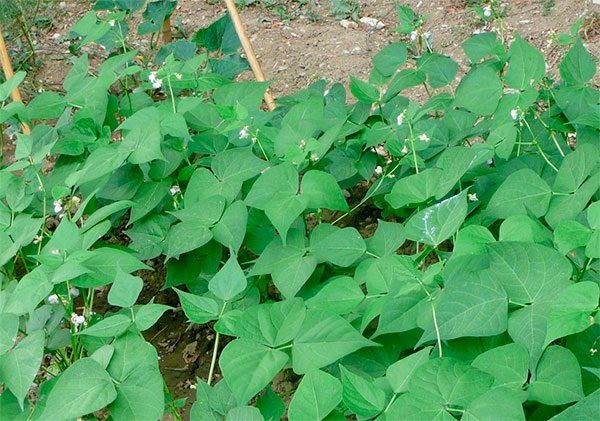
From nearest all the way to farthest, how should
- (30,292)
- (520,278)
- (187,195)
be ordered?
(520,278), (30,292), (187,195)

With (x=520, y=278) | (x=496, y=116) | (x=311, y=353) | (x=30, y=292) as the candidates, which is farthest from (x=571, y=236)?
(x=30, y=292)

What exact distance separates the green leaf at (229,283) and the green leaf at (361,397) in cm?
31

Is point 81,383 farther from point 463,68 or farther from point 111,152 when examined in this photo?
point 463,68

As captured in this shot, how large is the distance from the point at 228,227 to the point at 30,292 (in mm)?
395

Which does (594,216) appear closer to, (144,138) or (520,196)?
(520,196)

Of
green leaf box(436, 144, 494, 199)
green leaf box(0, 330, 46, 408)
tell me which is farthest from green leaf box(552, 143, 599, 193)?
green leaf box(0, 330, 46, 408)

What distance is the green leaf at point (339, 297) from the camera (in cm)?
147

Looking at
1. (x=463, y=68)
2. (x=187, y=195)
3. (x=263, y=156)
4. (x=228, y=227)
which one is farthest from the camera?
(x=463, y=68)

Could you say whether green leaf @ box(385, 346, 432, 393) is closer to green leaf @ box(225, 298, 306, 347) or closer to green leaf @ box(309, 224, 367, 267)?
green leaf @ box(225, 298, 306, 347)

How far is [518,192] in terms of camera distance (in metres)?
1.59

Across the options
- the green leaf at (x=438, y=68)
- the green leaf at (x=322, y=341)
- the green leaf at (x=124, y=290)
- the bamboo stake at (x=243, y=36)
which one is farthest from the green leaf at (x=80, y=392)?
the bamboo stake at (x=243, y=36)

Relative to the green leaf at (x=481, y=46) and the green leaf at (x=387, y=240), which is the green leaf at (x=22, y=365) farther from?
the green leaf at (x=481, y=46)

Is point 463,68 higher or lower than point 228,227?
lower

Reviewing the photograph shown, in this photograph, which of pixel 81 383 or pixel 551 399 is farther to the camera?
pixel 81 383
